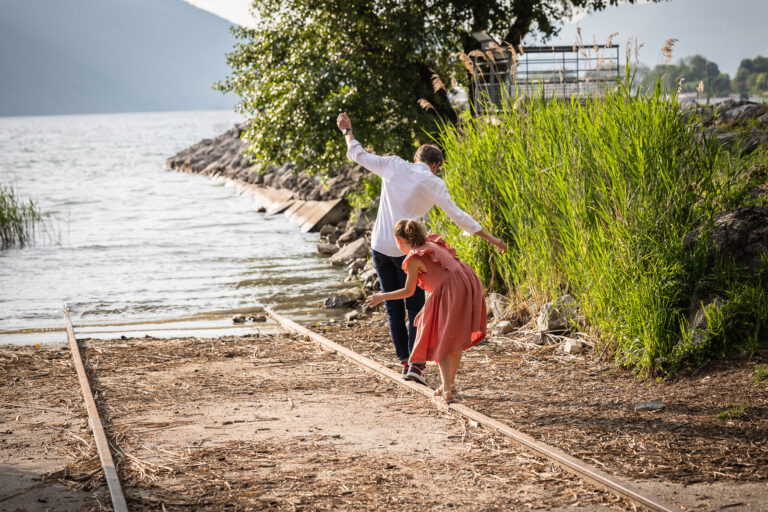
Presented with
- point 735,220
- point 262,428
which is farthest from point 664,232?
point 262,428

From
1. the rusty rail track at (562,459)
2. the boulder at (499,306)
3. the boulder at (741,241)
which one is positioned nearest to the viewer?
the rusty rail track at (562,459)

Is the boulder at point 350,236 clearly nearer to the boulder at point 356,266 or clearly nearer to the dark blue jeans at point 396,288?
the boulder at point 356,266

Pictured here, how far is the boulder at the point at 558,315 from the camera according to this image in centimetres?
782

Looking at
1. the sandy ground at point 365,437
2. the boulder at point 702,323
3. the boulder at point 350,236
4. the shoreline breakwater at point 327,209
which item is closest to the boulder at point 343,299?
the shoreline breakwater at point 327,209

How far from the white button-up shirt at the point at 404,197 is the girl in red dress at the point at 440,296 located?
30 cm

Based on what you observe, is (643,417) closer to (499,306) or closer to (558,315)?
(558,315)

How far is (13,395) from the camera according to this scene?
690 centimetres

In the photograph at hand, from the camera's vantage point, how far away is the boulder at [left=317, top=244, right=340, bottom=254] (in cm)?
1808

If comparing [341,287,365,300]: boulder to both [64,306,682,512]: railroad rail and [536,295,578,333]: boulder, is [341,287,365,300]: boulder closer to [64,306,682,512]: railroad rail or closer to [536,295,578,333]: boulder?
[536,295,578,333]: boulder

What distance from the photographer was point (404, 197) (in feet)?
20.5

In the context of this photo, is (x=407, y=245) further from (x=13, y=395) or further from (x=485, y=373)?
(x=13, y=395)

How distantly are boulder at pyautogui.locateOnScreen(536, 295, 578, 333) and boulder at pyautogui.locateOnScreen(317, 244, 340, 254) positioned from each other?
10.2m

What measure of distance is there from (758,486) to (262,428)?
10.4 ft

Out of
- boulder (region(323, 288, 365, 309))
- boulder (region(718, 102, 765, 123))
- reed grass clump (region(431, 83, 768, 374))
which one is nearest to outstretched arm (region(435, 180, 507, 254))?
reed grass clump (region(431, 83, 768, 374))
